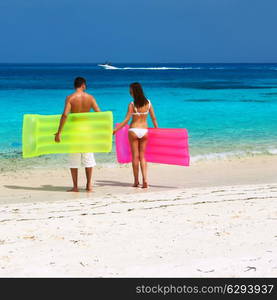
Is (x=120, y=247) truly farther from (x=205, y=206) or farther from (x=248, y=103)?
(x=248, y=103)

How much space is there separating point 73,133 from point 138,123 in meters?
0.81

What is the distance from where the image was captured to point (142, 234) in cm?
464

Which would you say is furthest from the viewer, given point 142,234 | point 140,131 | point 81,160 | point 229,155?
point 229,155

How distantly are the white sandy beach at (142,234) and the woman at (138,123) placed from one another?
0.45 metres

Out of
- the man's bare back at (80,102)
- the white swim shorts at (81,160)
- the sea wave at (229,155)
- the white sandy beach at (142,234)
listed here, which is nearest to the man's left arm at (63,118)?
the man's bare back at (80,102)

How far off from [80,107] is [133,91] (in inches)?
25.4

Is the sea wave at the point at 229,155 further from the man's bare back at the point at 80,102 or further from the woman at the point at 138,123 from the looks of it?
the man's bare back at the point at 80,102

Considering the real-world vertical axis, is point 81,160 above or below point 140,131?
below

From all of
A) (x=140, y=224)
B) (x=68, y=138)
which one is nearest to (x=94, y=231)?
(x=140, y=224)

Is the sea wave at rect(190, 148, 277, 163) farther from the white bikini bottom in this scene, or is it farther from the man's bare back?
the man's bare back

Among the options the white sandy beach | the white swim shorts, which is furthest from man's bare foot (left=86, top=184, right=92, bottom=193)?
the white swim shorts

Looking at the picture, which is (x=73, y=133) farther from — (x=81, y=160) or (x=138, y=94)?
(x=138, y=94)

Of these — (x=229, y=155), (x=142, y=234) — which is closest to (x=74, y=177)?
(x=142, y=234)

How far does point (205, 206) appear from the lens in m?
5.71
